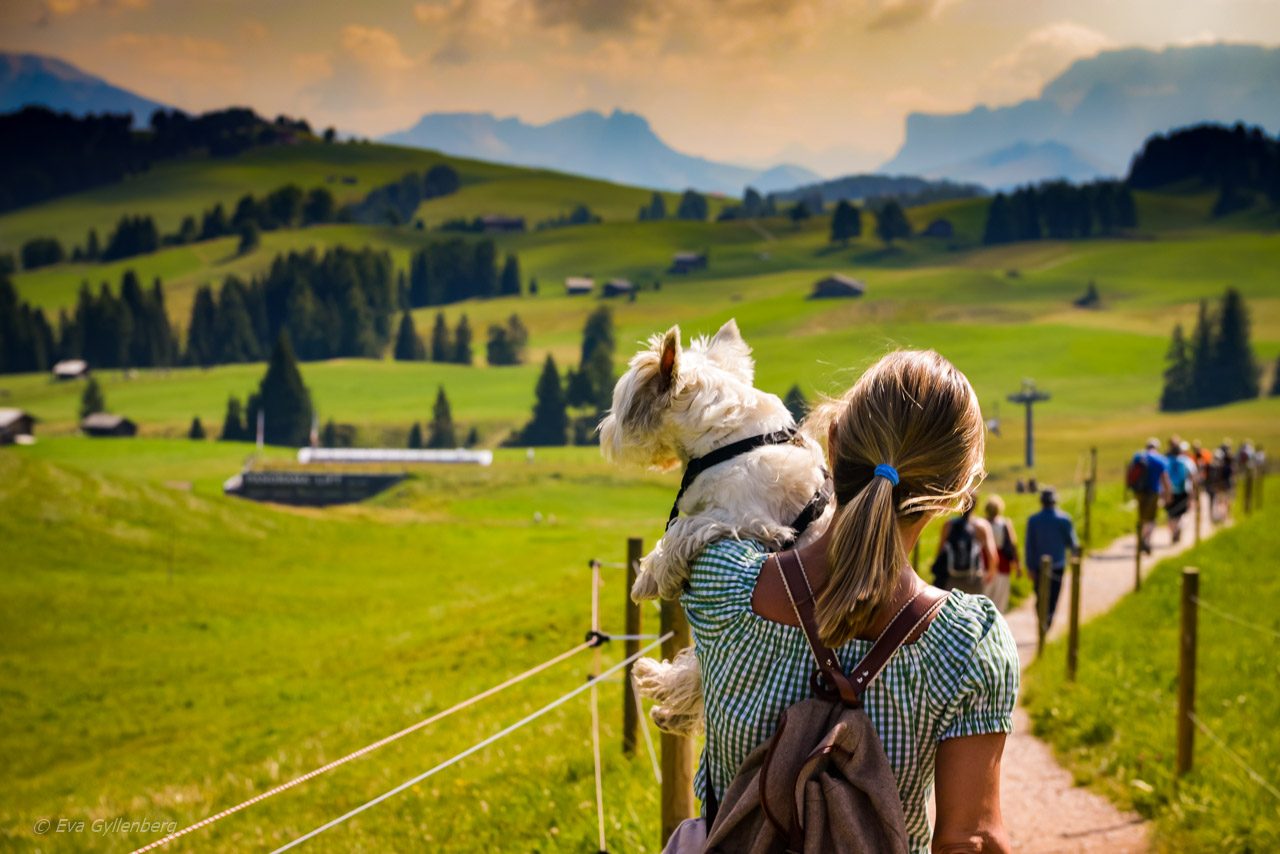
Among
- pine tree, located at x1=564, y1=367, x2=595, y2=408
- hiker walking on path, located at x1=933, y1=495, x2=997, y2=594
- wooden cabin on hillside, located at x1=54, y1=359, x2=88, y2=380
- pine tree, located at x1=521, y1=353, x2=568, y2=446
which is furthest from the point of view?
wooden cabin on hillside, located at x1=54, y1=359, x2=88, y2=380

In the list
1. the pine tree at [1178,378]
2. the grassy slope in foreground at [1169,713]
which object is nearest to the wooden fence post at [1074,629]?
the grassy slope in foreground at [1169,713]

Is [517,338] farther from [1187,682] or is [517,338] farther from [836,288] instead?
[1187,682]

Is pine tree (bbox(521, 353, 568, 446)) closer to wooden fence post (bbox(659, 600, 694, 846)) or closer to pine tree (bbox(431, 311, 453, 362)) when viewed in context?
pine tree (bbox(431, 311, 453, 362))

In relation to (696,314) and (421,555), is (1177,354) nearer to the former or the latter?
(696,314)

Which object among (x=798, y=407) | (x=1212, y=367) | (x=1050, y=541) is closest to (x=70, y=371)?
(x=1212, y=367)

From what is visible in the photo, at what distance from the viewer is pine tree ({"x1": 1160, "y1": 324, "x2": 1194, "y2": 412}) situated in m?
126

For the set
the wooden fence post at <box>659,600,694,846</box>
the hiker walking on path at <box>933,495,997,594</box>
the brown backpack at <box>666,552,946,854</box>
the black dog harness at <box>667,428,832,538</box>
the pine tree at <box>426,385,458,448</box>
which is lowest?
the pine tree at <box>426,385,458,448</box>

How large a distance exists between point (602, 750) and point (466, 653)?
1272 centimetres

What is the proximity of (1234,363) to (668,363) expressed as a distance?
474ft

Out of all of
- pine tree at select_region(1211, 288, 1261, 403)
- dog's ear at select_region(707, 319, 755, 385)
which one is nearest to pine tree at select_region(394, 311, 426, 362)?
pine tree at select_region(1211, 288, 1261, 403)

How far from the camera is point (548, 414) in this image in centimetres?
14388

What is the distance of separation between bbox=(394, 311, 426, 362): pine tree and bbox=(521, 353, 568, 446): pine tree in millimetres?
41551

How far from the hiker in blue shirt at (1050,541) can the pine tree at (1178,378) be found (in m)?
119

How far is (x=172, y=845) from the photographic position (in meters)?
11.4
